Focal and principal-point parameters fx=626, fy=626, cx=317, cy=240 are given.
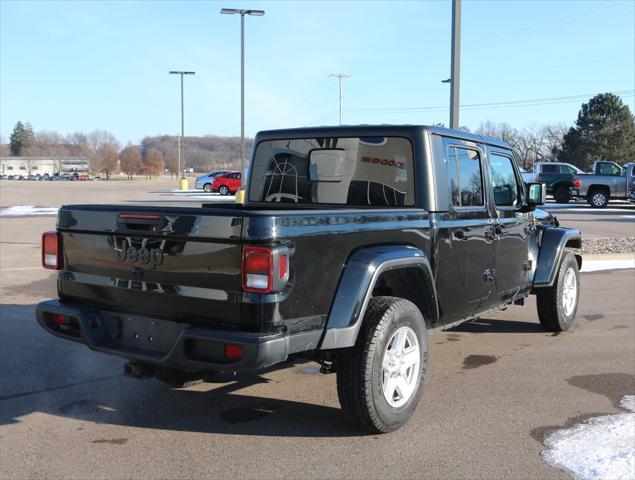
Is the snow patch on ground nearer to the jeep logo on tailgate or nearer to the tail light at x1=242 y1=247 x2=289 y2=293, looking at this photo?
the tail light at x1=242 y1=247 x2=289 y2=293

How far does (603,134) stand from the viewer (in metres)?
57.2

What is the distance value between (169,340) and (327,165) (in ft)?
6.76

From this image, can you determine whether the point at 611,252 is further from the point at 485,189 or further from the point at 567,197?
the point at 567,197

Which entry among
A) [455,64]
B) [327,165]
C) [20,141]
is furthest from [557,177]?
[20,141]

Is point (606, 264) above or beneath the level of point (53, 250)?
beneath

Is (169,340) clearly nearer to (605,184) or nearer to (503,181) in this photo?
(503,181)

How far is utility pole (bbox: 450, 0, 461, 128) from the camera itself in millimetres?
12984

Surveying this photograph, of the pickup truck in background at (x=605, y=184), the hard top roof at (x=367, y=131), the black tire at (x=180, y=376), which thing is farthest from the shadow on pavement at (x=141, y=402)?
the pickup truck in background at (x=605, y=184)

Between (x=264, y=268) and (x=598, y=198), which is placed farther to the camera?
(x=598, y=198)

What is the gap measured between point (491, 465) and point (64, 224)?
3.03 meters

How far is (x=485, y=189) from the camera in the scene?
518 centimetres

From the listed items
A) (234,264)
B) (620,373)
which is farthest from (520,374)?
(234,264)

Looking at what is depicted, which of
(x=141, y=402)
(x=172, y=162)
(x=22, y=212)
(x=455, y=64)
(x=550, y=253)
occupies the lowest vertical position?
(x=141, y=402)

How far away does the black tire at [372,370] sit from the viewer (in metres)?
3.73
